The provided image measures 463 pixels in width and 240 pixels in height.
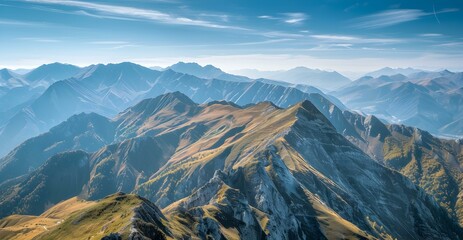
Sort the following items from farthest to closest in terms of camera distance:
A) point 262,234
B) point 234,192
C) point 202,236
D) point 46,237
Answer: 1. point 234,192
2. point 262,234
3. point 46,237
4. point 202,236

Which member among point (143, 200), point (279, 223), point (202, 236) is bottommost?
point (279, 223)

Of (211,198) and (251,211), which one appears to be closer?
(251,211)

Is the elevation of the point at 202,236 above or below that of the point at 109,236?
below

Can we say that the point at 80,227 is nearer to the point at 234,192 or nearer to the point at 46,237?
the point at 46,237

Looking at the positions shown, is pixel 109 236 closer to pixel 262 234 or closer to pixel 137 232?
pixel 137 232

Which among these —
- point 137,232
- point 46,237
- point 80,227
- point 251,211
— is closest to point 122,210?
point 80,227

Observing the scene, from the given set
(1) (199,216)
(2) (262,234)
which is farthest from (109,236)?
(2) (262,234)

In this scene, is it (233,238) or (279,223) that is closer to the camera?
(233,238)

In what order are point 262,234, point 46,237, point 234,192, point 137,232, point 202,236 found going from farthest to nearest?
point 234,192, point 262,234, point 46,237, point 202,236, point 137,232

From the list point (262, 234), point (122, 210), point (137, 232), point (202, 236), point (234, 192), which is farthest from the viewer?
point (234, 192)
